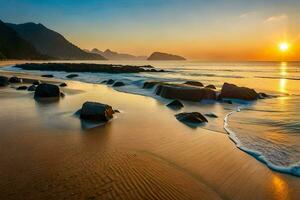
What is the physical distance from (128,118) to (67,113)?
7.20ft

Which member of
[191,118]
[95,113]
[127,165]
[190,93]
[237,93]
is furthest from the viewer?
[237,93]

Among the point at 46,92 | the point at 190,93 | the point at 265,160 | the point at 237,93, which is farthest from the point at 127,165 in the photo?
the point at 237,93

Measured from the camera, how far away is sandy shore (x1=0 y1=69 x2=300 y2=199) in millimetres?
4727

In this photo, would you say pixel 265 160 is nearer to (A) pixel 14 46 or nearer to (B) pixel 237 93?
(B) pixel 237 93

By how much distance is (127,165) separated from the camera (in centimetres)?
583

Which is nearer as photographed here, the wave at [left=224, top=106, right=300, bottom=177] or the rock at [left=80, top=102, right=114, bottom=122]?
the wave at [left=224, top=106, right=300, bottom=177]

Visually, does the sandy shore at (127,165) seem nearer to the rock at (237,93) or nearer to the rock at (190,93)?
the rock at (190,93)

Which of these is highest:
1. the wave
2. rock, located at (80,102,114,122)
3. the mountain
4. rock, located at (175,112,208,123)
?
the mountain

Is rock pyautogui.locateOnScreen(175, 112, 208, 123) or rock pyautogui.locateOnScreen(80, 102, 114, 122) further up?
rock pyautogui.locateOnScreen(80, 102, 114, 122)

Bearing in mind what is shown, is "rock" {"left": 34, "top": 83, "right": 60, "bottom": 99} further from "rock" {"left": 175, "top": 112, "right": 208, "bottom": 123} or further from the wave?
the wave

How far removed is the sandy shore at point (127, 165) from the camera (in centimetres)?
473

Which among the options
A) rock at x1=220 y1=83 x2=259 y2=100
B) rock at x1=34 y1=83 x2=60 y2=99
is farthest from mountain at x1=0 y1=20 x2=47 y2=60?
rock at x1=220 y1=83 x2=259 y2=100

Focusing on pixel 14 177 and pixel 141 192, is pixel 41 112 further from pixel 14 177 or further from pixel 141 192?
pixel 141 192

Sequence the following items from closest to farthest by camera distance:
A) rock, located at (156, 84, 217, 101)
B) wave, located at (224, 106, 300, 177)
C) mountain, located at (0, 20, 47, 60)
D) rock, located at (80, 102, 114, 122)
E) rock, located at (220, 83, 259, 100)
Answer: wave, located at (224, 106, 300, 177) → rock, located at (80, 102, 114, 122) → rock, located at (156, 84, 217, 101) → rock, located at (220, 83, 259, 100) → mountain, located at (0, 20, 47, 60)
